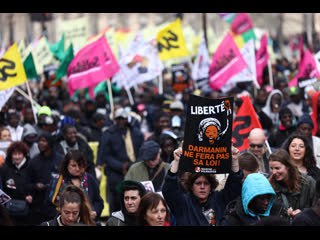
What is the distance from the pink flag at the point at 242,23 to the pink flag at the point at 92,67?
25.0ft

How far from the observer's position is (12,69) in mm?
11070

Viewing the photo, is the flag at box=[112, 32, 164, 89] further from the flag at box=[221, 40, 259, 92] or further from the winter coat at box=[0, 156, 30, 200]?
the winter coat at box=[0, 156, 30, 200]

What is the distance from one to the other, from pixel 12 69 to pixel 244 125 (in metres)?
4.61

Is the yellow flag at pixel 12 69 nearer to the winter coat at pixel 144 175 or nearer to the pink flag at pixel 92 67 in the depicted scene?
the pink flag at pixel 92 67

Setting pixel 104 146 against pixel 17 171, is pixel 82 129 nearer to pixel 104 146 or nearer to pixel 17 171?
→ pixel 104 146

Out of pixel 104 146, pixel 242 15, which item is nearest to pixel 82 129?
pixel 104 146

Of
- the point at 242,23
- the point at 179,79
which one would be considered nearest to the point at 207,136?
the point at 179,79

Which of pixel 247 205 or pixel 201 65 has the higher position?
pixel 201 65

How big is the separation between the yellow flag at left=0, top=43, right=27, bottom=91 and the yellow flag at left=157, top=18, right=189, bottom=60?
3.92 meters

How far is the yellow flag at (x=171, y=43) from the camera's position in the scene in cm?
1427

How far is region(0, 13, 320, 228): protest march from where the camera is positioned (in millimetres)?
5254

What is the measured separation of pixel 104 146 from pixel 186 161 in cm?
424

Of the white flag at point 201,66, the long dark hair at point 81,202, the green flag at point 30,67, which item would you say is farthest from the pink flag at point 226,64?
the long dark hair at point 81,202

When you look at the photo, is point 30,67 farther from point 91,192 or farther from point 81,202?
point 81,202
